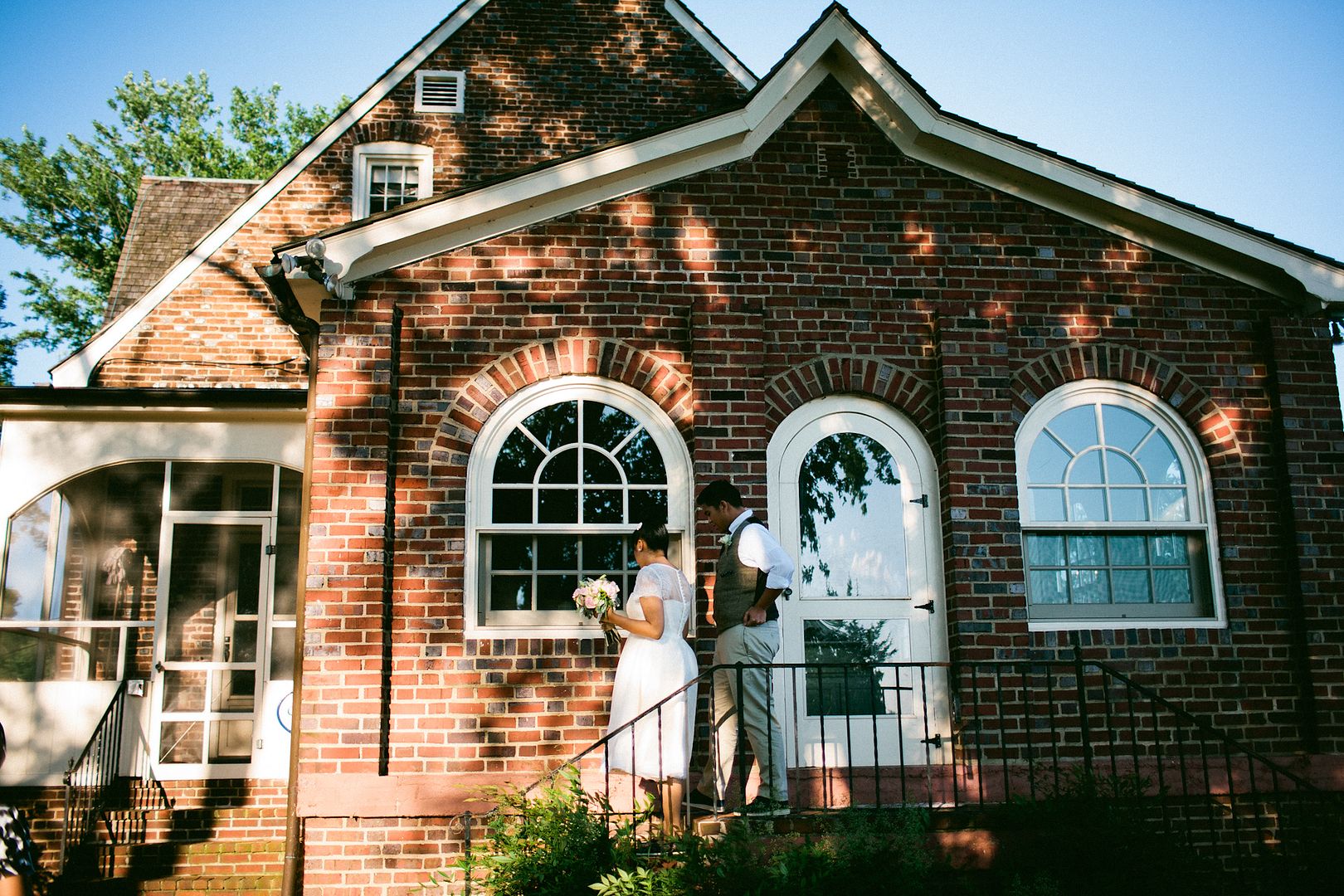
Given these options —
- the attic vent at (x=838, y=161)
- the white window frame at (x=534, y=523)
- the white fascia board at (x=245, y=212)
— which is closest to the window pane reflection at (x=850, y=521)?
the white window frame at (x=534, y=523)

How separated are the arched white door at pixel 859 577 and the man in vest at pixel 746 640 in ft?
2.65

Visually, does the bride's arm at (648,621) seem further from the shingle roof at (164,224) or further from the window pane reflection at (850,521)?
the shingle roof at (164,224)

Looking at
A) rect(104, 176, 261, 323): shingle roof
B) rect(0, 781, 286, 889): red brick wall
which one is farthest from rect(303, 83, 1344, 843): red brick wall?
rect(104, 176, 261, 323): shingle roof

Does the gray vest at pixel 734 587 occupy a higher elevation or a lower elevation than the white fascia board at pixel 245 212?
lower

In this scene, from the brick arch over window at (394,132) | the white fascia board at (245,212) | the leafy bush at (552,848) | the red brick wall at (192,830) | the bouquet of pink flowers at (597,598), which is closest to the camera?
the leafy bush at (552,848)

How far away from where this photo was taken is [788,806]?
605 centimetres

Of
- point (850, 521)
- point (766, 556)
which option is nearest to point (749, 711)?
point (766, 556)

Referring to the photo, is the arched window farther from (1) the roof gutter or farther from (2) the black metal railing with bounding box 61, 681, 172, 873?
(2) the black metal railing with bounding box 61, 681, 172, 873

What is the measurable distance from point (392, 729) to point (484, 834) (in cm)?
88

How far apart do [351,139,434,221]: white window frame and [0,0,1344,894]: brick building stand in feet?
18.6

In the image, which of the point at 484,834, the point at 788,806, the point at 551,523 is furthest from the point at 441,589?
the point at 788,806

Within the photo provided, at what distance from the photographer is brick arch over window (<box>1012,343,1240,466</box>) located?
25.3ft

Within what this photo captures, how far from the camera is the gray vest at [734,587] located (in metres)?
6.31

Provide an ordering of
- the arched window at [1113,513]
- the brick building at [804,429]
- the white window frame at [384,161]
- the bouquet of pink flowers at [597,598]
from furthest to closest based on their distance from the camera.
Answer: the white window frame at [384,161] → the arched window at [1113,513] → the brick building at [804,429] → the bouquet of pink flowers at [597,598]
